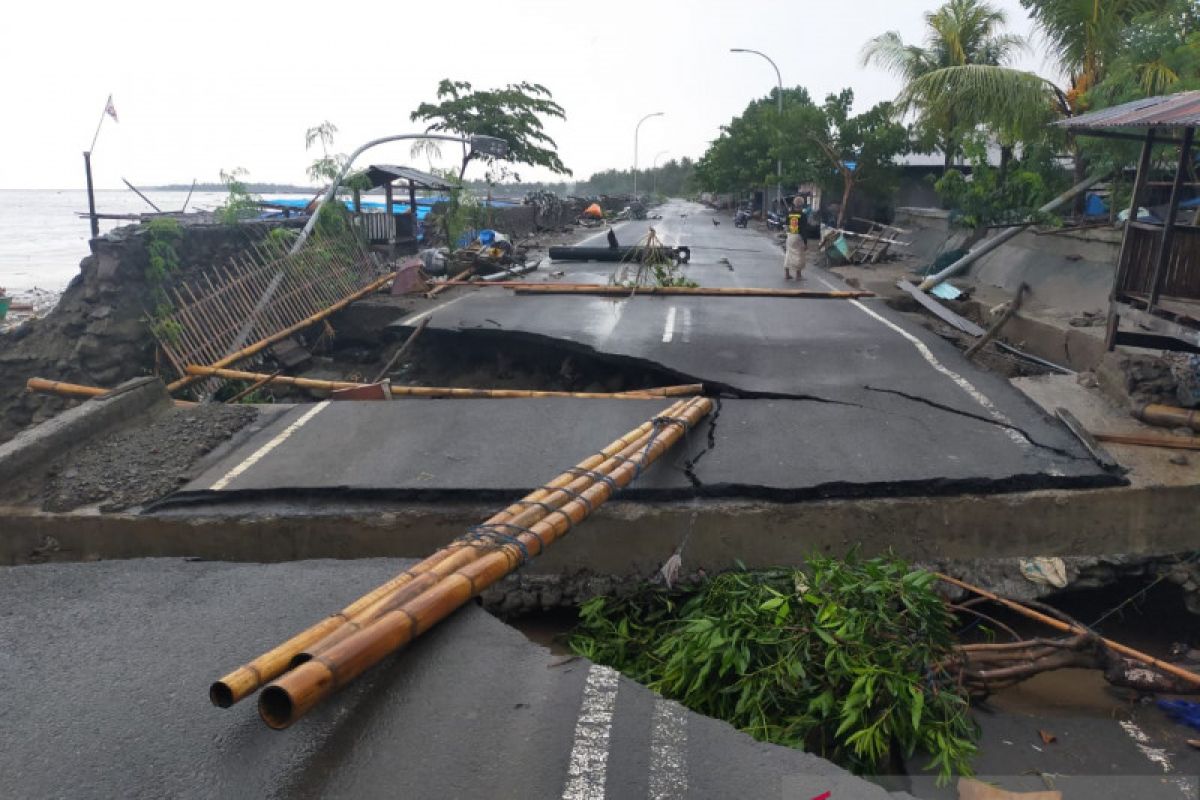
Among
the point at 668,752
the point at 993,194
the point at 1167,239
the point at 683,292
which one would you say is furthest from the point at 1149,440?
the point at 993,194

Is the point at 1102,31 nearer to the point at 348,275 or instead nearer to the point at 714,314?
the point at 714,314

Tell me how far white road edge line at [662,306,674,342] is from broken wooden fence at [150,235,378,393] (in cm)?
548

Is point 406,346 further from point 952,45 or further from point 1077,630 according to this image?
point 952,45

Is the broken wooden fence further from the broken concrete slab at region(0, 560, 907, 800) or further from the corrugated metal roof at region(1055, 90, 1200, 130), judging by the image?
the corrugated metal roof at region(1055, 90, 1200, 130)

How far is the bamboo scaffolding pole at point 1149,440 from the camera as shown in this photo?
5.89 m

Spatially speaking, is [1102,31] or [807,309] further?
[1102,31]

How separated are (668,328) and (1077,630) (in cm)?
658

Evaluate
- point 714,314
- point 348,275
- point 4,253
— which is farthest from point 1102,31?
point 4,253

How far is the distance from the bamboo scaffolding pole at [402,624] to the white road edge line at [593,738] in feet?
2.24

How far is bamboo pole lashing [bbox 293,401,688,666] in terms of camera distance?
3162mm

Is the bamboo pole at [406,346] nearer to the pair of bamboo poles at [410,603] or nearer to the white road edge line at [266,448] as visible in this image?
the white road edge line at [266,448]

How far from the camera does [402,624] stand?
3201 millimetres

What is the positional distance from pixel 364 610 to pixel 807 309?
9.84 m

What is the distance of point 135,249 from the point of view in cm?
1034
